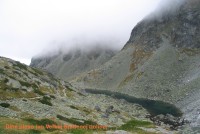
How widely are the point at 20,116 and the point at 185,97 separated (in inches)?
4363

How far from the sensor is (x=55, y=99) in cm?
10981

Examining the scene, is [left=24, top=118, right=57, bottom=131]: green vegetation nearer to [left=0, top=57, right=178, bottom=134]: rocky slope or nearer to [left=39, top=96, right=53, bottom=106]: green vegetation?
[left=0, top=57, right=178, bottom=134]: rocky slope

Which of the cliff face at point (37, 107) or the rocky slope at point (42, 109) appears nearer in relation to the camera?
the rocky slope at point (42, 109)

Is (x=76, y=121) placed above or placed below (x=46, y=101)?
below

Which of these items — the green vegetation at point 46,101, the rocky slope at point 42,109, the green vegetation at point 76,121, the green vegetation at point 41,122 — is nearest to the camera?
the green vegetation at point 41,122

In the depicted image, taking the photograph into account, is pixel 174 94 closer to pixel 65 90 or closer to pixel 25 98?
pixel 65 90

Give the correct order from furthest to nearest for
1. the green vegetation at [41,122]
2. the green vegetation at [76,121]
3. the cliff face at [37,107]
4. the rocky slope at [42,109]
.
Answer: the green vegetation at [76,121] < the cliff face at [37,107] < the rocky slope at [42,109] < the green vegetation at [41,122]

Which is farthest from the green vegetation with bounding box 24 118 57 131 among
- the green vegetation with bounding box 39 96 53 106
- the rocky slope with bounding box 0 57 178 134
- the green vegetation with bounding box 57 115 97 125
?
the green vegetation with bounding box 39 96 53 106

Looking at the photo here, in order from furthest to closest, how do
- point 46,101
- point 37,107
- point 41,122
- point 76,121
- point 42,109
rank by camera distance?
point 46,101
point 37,107
point 42,109
point 76,121
point 41,122

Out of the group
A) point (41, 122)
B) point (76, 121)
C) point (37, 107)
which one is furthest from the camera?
point (37, 107)

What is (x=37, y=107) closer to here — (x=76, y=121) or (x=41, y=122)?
(x=76, y=121)

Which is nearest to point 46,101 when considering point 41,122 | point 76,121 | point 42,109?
point 42,109

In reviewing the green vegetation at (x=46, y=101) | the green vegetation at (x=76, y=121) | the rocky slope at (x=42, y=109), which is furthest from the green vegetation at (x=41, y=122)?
the green vegetation at (x=46, y=101)

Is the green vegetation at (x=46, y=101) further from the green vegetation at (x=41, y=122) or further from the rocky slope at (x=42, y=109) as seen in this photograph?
the green vegetation at (x=41, y=122)
